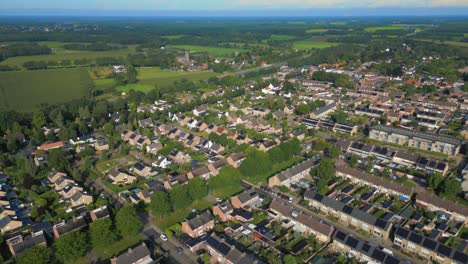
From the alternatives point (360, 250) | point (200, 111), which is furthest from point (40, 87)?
point (360, 250)

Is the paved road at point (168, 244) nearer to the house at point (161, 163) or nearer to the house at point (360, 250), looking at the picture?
the house at point (161, 163)

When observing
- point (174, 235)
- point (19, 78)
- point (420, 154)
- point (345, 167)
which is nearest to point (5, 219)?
point (174, 235)

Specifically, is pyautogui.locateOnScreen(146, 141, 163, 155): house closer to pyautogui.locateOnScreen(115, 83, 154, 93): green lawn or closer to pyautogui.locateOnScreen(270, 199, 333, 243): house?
pyautogui.locateOnScreen(270, 199, 333, 243): house

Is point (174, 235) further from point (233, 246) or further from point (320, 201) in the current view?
point (320, 201)

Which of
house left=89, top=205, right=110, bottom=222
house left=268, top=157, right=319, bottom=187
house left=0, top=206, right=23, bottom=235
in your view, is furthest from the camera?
house left=268, top=157, right=319, bottom=187

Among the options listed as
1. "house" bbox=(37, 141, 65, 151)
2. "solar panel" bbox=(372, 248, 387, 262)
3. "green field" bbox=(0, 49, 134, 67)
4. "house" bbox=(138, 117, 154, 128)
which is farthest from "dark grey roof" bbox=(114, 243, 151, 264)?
"green field" bbox=(0, 49, 134, 67)
